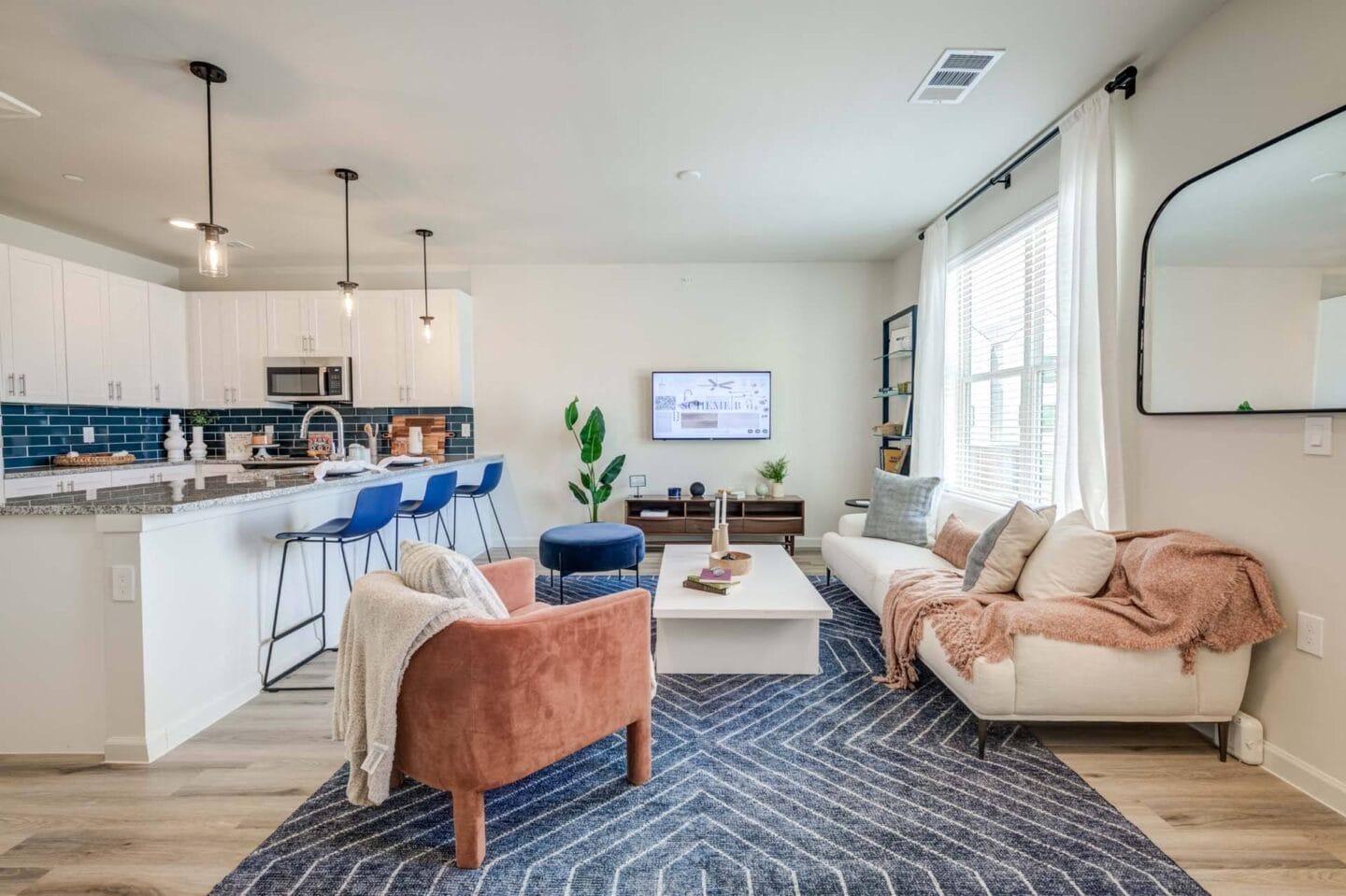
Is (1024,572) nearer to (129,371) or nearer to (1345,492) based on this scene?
(1345,492)

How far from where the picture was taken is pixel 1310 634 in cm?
184

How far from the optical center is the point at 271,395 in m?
5.23

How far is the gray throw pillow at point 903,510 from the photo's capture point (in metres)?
3.69

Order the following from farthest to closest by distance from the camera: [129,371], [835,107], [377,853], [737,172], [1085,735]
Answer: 1. [129,371]
2. [737,172]
3. [835,107]
4. [1085,735]
5. [377,853]

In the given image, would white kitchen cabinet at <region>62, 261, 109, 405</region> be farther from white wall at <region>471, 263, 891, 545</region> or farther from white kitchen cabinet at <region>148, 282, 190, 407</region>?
white wall at <region>471, 263, 891, 545</region>

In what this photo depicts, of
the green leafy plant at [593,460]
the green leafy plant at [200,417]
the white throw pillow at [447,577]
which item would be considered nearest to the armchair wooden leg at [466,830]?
the white throw pillow at [447,577]

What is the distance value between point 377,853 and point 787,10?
2.95 metres

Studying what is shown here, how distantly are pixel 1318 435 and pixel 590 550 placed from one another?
3084 millimetres

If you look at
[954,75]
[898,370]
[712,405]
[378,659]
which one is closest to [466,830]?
[378,659]

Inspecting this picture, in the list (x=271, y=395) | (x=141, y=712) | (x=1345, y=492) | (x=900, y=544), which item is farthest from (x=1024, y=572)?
(x=271, y=395)

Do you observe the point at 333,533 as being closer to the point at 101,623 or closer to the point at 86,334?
the point at 101,623

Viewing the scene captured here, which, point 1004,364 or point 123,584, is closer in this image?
point 123,584

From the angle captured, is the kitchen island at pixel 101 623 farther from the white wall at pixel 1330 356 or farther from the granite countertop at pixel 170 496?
the white wall at pixel 1330 356

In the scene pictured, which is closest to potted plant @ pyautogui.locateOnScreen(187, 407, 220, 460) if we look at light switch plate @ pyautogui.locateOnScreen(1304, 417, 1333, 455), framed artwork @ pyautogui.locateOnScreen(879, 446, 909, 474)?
framed artwork @ pyautogui.locateOnScreen(879, 446, 909, 474)
